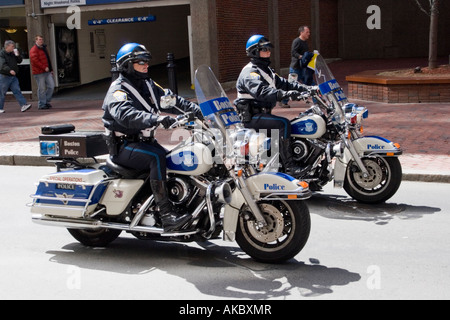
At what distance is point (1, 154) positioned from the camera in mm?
11469

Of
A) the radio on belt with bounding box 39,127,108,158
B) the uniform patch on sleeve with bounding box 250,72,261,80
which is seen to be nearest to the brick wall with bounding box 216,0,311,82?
the uniform patch on sleeve with bounding box 250,72,261,80

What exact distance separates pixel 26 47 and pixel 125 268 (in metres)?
18.0

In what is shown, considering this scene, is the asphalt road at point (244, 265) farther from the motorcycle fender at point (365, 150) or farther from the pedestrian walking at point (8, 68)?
the pedestrian walking at point (8, 68)

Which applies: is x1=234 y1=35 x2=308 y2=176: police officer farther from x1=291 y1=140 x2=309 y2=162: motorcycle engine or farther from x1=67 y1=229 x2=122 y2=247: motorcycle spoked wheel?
x1=67 y1=229 x2=122 y2=247: motorcycle spoked wheel

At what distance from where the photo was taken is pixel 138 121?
18.4 ft

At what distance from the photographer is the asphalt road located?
5074mm

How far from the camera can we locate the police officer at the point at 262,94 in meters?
7.59

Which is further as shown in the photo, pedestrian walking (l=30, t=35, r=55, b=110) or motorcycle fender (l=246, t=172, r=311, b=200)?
pedestrian walking (l=30, t=35, r=55, b=110)

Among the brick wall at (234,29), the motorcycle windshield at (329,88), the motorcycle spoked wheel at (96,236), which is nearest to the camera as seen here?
the motorcycle spoked wheel at (96,236)

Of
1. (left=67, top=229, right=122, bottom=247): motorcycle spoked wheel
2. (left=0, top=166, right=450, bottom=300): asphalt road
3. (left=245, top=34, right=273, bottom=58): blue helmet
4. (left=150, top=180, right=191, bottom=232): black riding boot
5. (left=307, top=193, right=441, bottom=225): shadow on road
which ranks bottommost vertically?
(left=307, top=193, right=441, bottom=225): shadow on road

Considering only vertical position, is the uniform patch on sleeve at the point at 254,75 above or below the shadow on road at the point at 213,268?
above

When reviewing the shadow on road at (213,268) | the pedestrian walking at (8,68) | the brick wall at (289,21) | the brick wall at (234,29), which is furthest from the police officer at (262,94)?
the brick wall at (289,21)

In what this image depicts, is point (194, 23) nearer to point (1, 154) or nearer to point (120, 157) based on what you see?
point (1, 154)

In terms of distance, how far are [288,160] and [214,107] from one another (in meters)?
2.44
